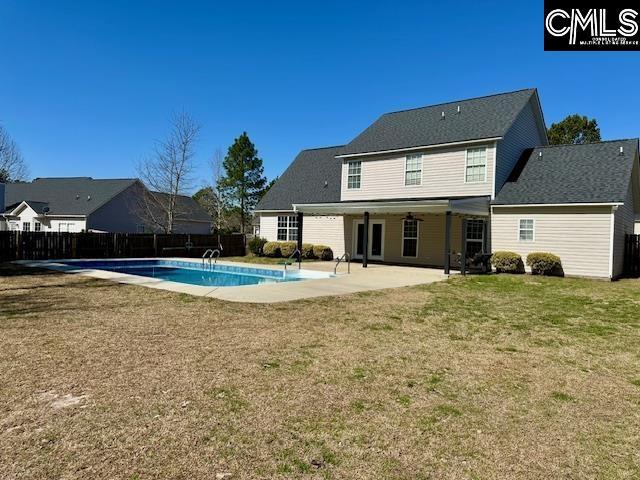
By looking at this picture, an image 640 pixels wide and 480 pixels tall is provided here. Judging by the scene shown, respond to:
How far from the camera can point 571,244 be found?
53.0ft

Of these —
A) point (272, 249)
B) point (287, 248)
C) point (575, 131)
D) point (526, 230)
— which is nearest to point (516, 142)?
point (526, 230)

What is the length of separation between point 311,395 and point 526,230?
51.7ft

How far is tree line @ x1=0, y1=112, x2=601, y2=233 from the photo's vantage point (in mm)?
30547

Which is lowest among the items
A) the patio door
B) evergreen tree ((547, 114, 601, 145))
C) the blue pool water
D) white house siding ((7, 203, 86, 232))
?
the blue pool water

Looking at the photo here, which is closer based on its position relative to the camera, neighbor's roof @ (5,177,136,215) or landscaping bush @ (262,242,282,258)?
landscaping bush @ (262,242,282,258)

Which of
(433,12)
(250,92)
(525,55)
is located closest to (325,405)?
(433,12)

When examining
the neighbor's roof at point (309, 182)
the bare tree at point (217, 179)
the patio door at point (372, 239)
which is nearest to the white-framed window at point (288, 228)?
the neighbor's roof at point (309, 182)

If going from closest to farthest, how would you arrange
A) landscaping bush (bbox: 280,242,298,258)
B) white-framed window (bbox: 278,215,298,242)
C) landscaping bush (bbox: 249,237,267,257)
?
landscaping bush (bbox: 280,242,298,258) < white-framed window (bbox: 278,215,298,242) < landscaping bush (bbox: 249,237,267,257)

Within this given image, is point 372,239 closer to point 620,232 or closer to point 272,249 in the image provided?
point 272,249

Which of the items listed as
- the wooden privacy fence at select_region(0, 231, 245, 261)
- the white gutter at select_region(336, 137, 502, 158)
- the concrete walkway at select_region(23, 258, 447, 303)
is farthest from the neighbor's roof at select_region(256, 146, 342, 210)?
the concrete walkway at select_region(23, 258, 447, 303)

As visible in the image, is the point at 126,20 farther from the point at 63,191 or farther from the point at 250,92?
the point at 63,191

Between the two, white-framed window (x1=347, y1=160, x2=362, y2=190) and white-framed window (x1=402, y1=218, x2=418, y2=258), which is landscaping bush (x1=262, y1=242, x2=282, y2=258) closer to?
white-framed window (x1=347, y1=160, x2=362, y2=190)

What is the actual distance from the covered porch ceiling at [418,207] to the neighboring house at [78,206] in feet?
66.9

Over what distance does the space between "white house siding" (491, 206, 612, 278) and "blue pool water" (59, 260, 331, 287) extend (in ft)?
27.1
